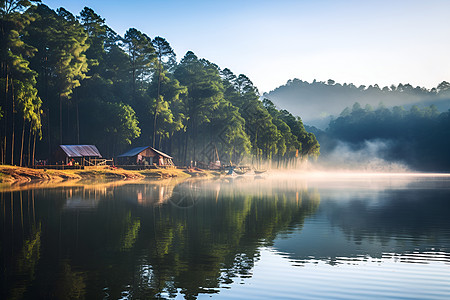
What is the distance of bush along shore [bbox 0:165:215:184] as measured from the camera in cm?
6338

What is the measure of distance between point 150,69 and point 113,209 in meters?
87.1

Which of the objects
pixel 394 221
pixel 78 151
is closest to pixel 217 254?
pixel 394 221

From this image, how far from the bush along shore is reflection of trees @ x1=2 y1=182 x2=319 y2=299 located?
3034 centimetres

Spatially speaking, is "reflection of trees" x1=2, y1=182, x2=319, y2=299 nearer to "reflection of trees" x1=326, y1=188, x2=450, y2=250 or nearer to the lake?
the lake

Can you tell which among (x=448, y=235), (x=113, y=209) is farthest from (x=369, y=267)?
(x=113, y=209)

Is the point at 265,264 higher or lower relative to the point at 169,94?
lower

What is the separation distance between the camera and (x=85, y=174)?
7681 centimetres

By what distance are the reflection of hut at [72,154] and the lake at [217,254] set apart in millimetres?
48219

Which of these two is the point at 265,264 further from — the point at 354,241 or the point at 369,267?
the point at 354,241

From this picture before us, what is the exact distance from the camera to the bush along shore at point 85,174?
63381 millimetres

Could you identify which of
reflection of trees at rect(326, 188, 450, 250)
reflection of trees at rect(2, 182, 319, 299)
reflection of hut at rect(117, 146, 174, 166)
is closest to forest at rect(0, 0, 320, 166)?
reflection of hut at rect(117, 146, 174, 166)

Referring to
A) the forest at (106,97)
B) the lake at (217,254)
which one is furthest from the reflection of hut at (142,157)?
the lake at (217,254)

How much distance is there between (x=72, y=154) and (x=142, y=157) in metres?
17.9

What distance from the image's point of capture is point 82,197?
139 ft
